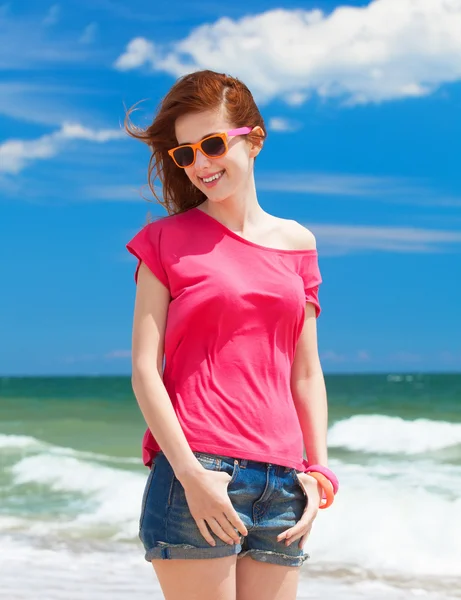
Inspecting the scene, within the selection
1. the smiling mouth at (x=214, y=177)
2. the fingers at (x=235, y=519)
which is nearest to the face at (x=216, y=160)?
the smiling mouth at (x=214, y=177)

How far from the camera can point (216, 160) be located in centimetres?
236

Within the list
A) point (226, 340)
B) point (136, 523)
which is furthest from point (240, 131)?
point (136, 523)

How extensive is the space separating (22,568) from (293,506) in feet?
14.6

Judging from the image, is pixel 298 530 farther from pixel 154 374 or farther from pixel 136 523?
pixel 136 523

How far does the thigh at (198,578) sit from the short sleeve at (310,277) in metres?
0.75

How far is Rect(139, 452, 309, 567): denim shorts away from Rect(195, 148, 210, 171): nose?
756mm

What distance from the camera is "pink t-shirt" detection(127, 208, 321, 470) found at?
223 centimetres

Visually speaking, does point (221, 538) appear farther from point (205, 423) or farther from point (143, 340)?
point (143, 340)

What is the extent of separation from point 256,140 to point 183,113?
0.75 ft

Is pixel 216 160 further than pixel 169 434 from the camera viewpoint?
Yes

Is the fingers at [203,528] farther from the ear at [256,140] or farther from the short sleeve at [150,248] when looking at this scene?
the ear at [256,140]

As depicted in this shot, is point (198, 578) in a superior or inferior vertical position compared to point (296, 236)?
inferior

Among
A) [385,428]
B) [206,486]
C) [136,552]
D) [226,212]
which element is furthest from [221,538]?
[385,428]

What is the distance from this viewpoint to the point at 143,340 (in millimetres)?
2279
